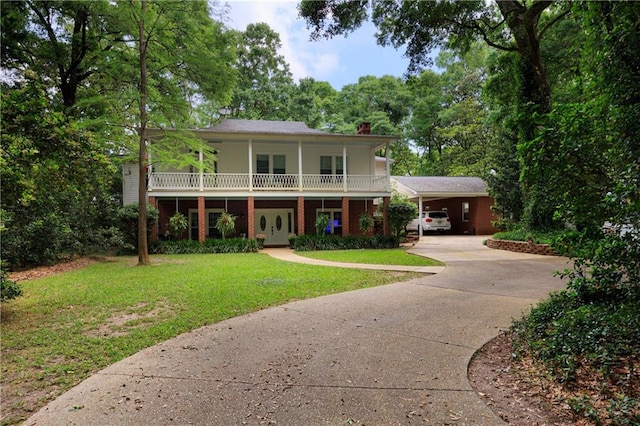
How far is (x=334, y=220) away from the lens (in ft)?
68.7

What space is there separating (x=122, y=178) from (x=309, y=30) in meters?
14.5

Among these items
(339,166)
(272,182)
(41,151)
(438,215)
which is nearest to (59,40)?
(272,182)

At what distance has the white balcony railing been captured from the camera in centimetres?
1750

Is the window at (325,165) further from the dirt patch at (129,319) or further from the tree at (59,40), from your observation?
the dirt patch at (129,319)

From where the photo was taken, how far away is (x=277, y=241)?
20.5 metres

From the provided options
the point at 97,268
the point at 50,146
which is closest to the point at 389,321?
the point at 50,146

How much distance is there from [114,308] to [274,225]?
14356 mm

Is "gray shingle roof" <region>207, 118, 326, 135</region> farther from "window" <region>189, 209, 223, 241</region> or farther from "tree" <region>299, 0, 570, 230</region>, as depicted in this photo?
"tree" <region>299, 0, 570, 230</region>

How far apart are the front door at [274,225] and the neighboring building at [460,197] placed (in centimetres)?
935

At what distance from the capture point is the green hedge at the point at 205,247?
1614cm

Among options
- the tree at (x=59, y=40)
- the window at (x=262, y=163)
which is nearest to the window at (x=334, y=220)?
the window at (x=262, y=163)

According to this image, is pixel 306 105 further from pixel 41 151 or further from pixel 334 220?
pixel 41 151

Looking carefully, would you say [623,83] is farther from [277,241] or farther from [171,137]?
[277,241]

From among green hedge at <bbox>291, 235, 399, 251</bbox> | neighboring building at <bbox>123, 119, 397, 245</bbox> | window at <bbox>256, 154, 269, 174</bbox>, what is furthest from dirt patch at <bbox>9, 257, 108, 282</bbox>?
window at <bbox>256, 154, 269, 174</bbox>
